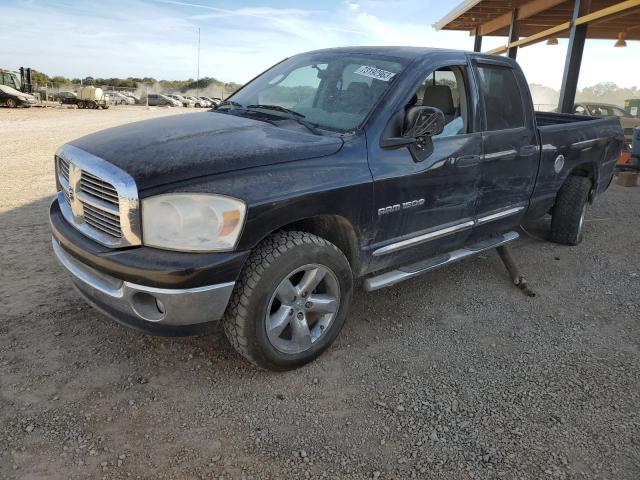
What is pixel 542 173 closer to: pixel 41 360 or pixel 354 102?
pixel 354 102

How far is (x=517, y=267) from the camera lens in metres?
4.80

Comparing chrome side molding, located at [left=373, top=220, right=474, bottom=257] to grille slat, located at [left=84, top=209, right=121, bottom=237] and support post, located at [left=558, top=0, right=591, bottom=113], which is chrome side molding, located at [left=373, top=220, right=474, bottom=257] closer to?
grille slat, located at [left=84, top=209, right=121, bottom=237]

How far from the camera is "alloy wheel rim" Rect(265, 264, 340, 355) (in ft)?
9.04

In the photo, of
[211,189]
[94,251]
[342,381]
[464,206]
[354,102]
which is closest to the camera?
[211,189]

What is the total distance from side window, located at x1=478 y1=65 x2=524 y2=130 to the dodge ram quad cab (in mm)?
17

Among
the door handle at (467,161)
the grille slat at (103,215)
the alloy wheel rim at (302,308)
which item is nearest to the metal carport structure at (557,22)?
the door handle at (467,161)

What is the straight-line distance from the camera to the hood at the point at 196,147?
2.48 m

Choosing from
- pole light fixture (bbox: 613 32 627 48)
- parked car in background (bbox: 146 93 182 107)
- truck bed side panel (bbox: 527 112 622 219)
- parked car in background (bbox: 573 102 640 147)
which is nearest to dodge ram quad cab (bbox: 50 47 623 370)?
truck bed side panel (bbox: 527 112 622 219)

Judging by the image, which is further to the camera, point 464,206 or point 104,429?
point 464,206

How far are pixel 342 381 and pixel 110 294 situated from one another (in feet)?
4.41

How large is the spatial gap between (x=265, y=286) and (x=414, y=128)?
137cm

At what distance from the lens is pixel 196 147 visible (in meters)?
2.69

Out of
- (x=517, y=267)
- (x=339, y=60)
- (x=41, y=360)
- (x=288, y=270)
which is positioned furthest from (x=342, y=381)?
(x=517, y=267)

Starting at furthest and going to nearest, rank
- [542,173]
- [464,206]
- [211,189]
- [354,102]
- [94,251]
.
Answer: [542,173] < [464,206] < [354,102] < [94,251] < [211,189]
